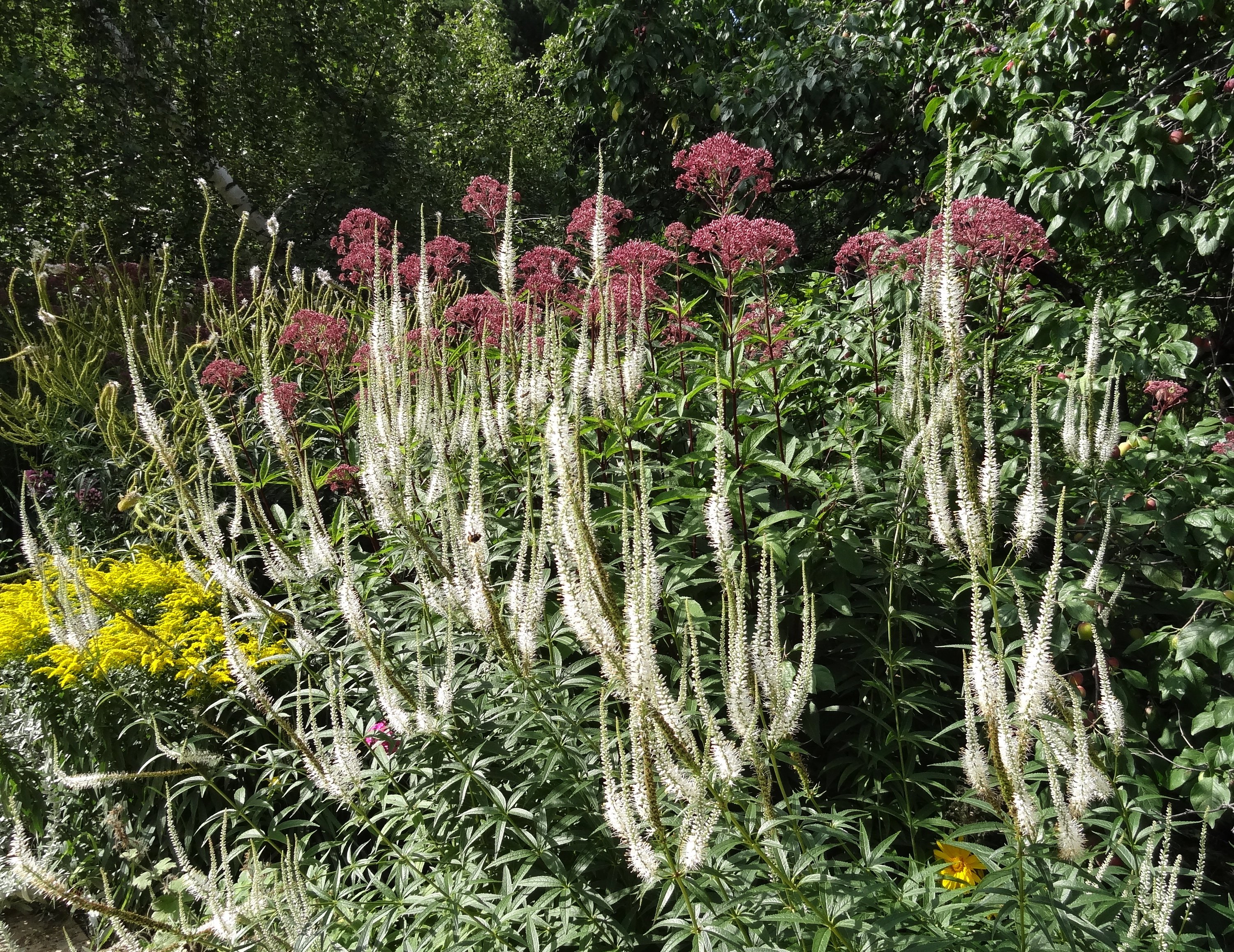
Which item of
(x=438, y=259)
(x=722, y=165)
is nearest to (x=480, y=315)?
(x=438, y=259)

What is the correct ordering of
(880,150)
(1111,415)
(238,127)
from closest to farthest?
(1111,415), (880,150), (238,127)

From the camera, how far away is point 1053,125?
4.03 meters

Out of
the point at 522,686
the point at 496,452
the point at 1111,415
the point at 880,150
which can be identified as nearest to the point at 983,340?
the point at 1111,415

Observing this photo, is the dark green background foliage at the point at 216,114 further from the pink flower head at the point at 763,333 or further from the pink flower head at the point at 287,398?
the pink flower head at the point at 763,333

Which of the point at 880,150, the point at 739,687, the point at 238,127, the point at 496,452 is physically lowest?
the point at 739,687

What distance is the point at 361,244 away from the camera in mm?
5188

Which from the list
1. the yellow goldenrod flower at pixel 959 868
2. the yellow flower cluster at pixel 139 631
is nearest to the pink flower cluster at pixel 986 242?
the yellow goldenrod flower at pixel 959 868

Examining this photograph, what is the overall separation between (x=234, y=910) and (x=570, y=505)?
1.58 metres

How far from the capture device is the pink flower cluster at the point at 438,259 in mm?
4723

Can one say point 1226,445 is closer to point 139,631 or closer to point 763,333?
point 763,333

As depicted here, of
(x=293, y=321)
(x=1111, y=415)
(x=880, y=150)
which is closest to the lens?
(x=1111, y=415)

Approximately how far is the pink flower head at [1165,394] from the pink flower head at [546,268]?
8.43 feet

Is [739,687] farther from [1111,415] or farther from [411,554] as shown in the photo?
[1111,415]

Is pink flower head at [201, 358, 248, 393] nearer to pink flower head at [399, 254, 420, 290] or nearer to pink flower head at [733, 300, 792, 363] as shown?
pink flower head at [399, 254, 420, 290]
